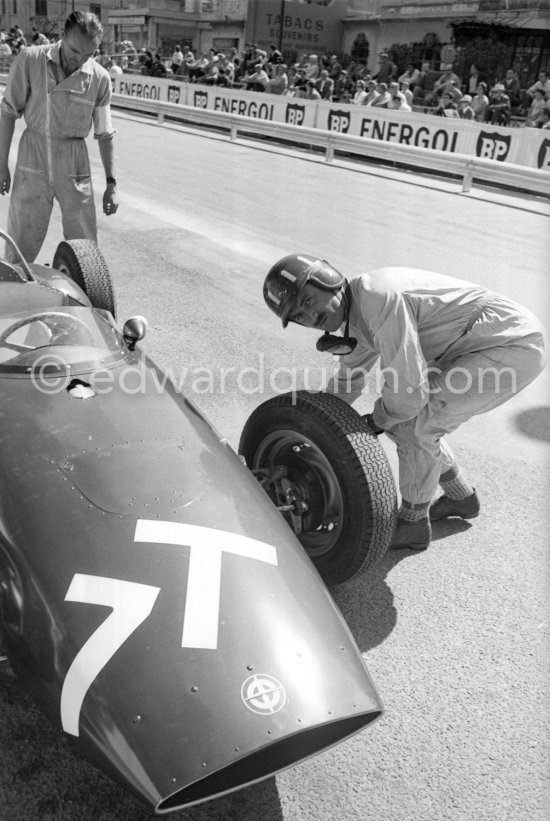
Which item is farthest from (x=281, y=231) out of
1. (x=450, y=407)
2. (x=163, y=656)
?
(x=163, y=656)

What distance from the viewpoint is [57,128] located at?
543 centimetres

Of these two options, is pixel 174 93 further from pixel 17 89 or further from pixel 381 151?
pixel 17 89

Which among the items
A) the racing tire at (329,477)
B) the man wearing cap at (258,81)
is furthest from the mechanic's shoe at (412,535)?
the man wearing cap at (258,81)

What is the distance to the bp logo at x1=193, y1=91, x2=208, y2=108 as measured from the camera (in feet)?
69.8

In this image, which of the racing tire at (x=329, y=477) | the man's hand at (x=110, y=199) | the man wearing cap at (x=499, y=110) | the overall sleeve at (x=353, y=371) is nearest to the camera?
the racing tire at (x=329, y=477)

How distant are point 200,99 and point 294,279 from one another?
67.5 ft

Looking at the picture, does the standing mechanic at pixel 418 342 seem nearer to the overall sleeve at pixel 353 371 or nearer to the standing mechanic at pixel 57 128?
the overall sleeve at pixel 353 371

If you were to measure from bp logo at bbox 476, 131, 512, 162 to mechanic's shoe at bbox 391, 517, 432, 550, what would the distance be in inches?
508

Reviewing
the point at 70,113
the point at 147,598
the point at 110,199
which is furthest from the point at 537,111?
the point at 147,598

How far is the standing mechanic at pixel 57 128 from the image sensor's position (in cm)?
519

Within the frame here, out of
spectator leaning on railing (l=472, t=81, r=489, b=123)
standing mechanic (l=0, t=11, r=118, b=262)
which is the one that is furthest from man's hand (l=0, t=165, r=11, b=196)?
spectator leaning on railing (l=472, t=81, r=489, b=123)

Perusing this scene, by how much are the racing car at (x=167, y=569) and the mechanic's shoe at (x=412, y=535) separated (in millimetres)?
489

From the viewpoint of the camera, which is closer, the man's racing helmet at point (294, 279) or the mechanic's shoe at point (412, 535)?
the man's racing helmet at point (294, 279)

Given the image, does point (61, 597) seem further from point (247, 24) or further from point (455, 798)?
point (247, 24)
